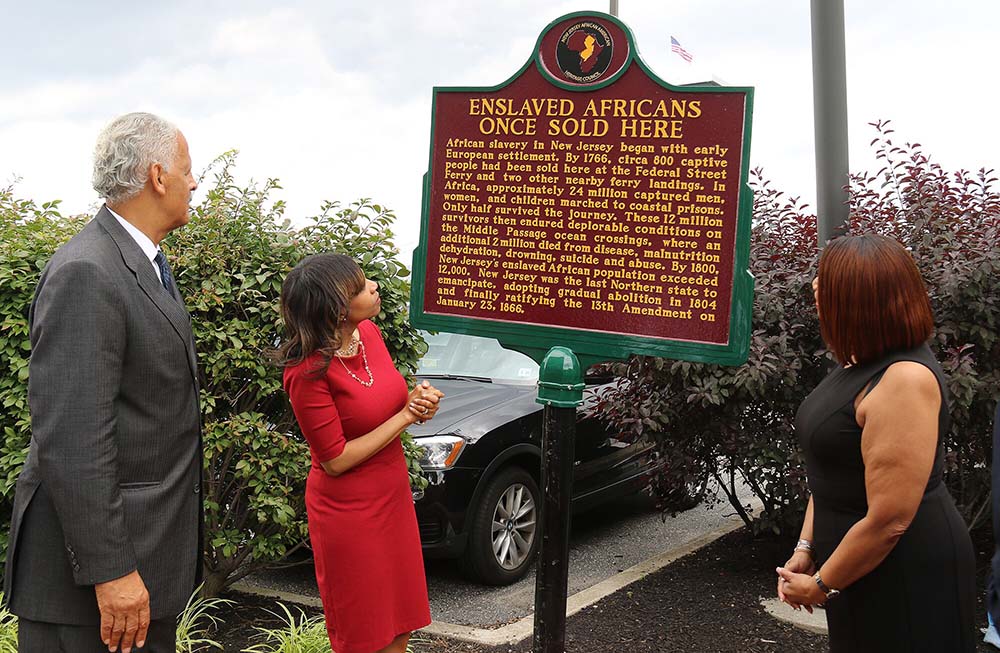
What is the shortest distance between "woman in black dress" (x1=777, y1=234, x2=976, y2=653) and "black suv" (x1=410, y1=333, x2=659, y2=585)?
99.1 inches

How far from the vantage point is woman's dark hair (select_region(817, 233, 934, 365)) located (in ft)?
7.87

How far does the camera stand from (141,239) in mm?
2539

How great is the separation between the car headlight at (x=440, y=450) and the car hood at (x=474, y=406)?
60 mm

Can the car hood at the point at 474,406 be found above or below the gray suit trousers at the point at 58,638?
above

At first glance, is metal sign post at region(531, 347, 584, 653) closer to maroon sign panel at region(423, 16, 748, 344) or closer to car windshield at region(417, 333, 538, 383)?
maroon sign panel at region(423, 16, 748, 344)

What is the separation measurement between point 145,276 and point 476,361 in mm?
4416

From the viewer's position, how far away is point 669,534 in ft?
23.7

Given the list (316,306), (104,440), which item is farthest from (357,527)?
(104,440)

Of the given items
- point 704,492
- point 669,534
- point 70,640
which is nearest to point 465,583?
point 704,492

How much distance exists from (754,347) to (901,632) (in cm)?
245

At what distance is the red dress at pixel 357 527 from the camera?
9.96 ft

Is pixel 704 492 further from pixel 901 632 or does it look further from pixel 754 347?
pixel 901 632

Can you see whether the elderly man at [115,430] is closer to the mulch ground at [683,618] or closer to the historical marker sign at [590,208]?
the historical marker sign at [590,208]

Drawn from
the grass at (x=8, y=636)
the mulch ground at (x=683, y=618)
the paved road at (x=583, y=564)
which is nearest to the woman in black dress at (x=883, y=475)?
the mulch ground at (x=683, y=618)
